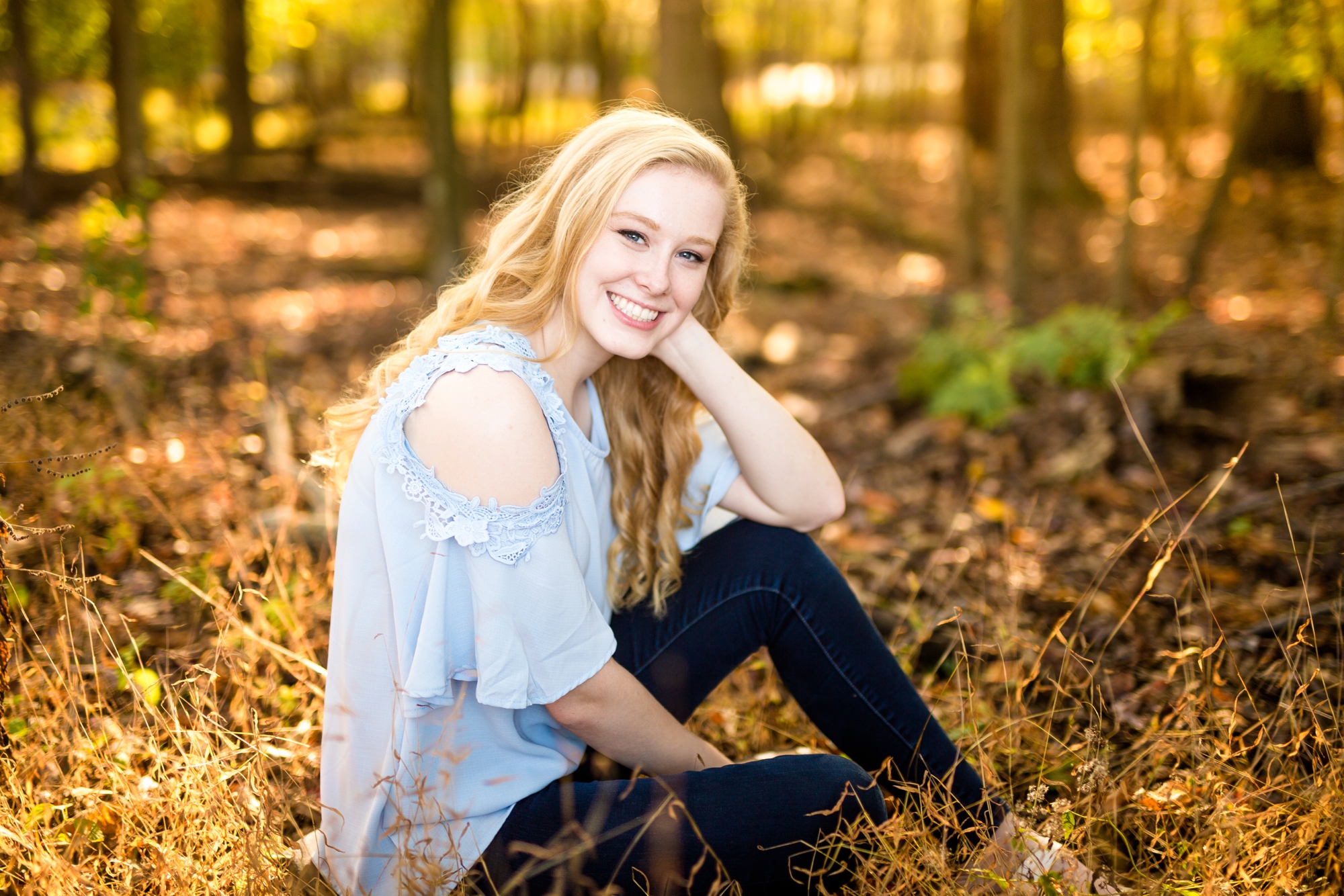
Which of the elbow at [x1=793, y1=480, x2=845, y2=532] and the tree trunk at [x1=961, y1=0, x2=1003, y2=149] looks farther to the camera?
the tree trunk at [x1=961, y1=0, x2=1003, y2=149]

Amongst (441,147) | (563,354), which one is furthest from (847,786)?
(441,147)

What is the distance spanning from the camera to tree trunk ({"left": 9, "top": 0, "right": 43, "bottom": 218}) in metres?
7.52

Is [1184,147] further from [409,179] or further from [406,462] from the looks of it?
[406,462]

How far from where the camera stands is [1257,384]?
4.50 metres

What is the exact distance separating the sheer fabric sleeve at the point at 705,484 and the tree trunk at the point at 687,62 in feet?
18.0

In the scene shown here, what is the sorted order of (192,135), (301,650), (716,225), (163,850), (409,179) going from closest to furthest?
(163,850) < (716,225) < (301,650) < (409,179) < (192,135)

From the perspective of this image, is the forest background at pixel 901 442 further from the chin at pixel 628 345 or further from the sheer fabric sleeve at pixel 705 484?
the chin at pixel 628 345

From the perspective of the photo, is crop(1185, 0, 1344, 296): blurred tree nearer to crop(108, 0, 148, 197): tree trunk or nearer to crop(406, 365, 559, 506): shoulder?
crop(406, 365, 559, 506): shoulder

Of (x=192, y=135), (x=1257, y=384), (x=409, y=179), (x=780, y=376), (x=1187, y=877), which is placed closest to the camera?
(x=1187, y=877)

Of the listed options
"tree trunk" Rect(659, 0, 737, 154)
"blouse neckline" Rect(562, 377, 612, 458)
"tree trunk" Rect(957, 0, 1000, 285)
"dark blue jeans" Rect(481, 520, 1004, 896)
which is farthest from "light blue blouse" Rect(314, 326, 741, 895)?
"tree trunk" Rect(957, 0, 1000, 285)

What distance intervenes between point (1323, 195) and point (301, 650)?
35.3 feet

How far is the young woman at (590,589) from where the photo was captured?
1697 mm

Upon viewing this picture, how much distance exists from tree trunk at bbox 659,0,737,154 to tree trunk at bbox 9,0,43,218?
210 inches

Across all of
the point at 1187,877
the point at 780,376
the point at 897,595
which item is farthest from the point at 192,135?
the point at 1187,877
